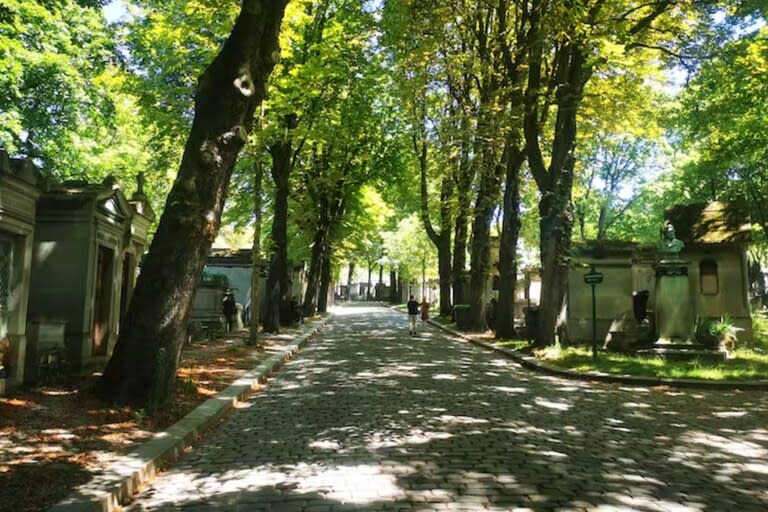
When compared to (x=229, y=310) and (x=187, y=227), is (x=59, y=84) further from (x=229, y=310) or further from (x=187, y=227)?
(x=187, y=227)

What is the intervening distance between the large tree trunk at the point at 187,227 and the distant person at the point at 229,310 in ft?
53.2

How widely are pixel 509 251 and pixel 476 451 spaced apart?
53.6 feet

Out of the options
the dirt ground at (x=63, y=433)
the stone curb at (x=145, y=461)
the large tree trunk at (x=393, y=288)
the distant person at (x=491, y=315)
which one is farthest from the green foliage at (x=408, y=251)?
the stone curb at (x=145, y=461)

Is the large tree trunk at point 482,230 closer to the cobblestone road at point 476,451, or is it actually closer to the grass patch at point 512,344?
the grass patch at point 512,344

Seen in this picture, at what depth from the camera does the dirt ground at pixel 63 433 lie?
5195 mm

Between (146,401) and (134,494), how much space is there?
308 centimetres

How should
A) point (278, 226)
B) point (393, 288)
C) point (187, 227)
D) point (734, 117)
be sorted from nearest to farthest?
1. point (187, 227)
2. point (734, 117)
3. point (278, 226)
4. point (393, 288)

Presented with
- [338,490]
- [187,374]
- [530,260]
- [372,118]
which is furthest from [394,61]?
[530,260]

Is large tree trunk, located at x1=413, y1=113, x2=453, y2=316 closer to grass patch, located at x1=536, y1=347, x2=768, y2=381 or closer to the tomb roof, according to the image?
the tomb roof

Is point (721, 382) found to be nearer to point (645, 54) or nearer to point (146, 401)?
point (146, 401)

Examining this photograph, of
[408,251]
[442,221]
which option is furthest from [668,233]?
[408,251]

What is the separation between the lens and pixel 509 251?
2269 cm

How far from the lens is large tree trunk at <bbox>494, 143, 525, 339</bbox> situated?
22.6 meters

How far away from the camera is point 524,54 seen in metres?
18.7
